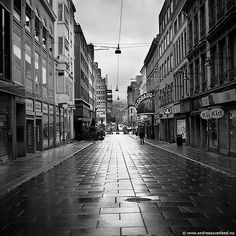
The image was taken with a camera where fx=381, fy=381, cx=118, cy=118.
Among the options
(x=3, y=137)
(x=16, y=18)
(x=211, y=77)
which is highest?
(x=16, y=18)

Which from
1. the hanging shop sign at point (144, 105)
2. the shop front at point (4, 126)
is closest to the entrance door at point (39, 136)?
the shop front at point (4, 126)

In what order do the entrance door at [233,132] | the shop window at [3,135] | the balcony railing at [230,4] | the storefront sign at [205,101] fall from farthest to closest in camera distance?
the storefront sign at [205,101] < the entrance door at [233,132] < the balcony railing at [230,4] < the shop window at [3,135]

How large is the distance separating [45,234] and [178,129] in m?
34.4

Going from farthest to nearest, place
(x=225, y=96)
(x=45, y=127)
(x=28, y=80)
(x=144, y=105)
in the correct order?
(x=144, y=105) → (x=45, y=127) → (x=28, y=80) → (x=225, y=96)

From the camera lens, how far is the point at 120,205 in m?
8.56

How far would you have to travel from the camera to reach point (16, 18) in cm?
2298

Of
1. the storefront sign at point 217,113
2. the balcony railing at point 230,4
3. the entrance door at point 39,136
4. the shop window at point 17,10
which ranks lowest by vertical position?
the entrance door at point 39,136

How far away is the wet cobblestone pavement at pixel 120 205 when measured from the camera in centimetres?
656

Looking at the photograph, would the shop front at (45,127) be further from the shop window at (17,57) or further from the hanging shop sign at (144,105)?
the hanging shop sign at (144,105)

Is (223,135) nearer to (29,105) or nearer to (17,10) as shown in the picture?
(29,105)

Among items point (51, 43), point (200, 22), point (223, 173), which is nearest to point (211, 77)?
point (200, 22)

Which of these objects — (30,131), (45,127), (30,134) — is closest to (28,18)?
(30,131)

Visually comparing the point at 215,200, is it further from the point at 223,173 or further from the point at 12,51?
the point at 12,51

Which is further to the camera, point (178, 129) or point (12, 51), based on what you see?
point (178, 129)
